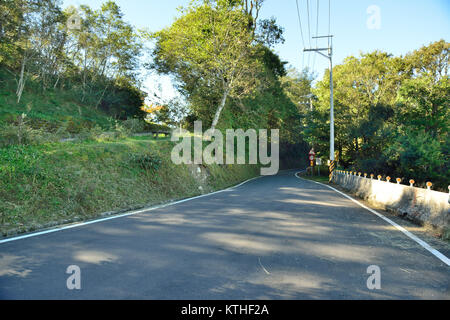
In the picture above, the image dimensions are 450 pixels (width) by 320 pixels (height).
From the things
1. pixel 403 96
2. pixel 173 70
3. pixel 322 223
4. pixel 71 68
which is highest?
pixel 71 68

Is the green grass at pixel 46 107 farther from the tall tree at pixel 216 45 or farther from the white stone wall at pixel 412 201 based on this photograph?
the white stone wall at pixel 412 201

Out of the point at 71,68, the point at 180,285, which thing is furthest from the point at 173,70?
the point at 180,285

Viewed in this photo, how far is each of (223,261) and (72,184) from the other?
6.07 meters

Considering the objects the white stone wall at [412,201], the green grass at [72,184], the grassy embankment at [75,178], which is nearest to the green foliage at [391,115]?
the white stone wall at [412,201]

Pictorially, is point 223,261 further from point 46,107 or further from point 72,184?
point 46,107

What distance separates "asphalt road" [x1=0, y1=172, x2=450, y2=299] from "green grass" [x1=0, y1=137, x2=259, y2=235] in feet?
4.50

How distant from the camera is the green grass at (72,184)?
698 centimetres

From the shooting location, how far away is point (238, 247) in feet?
16.3

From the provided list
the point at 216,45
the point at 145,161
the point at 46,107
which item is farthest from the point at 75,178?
the point at 46,107

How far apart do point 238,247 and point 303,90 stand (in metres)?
60.0

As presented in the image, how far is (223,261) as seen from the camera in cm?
428

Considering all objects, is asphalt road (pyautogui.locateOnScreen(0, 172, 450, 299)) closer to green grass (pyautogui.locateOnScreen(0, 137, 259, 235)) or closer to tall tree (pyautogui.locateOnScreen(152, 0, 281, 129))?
green grass (pyautogui.locateOnScreen(0, 137, 259, 235))
